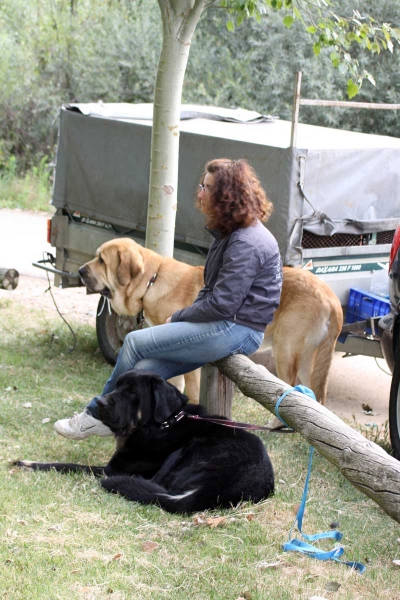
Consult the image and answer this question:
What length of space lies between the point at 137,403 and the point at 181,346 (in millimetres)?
449

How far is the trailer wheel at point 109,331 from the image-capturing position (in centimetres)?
772

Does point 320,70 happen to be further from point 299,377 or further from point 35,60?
point 299,377

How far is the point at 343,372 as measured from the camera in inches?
332

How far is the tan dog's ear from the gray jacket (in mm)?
1394

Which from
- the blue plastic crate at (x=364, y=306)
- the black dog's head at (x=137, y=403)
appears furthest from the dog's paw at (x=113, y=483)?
the blue plastic crate at (x=364, y=306)

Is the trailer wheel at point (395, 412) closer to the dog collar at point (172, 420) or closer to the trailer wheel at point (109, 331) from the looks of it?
the dog collar at point (172, 420)

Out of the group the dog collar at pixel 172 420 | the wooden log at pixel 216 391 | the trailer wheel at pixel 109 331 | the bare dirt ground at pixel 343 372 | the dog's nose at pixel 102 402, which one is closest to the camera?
the dog's nose at pixel 102 402

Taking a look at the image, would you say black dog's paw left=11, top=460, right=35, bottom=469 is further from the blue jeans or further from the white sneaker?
the blue jeans

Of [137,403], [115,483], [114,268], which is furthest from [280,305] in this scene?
[115,483]

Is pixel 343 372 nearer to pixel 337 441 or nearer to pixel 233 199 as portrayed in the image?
pixel 233 199

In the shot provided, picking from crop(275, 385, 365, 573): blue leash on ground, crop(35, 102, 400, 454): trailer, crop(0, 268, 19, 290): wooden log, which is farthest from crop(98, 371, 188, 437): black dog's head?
crop(0, 268, 19, 290): wooden log

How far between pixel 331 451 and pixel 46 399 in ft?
11.5

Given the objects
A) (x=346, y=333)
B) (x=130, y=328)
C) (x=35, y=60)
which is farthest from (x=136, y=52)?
(x=346, y=333)

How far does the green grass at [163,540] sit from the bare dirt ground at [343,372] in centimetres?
176
